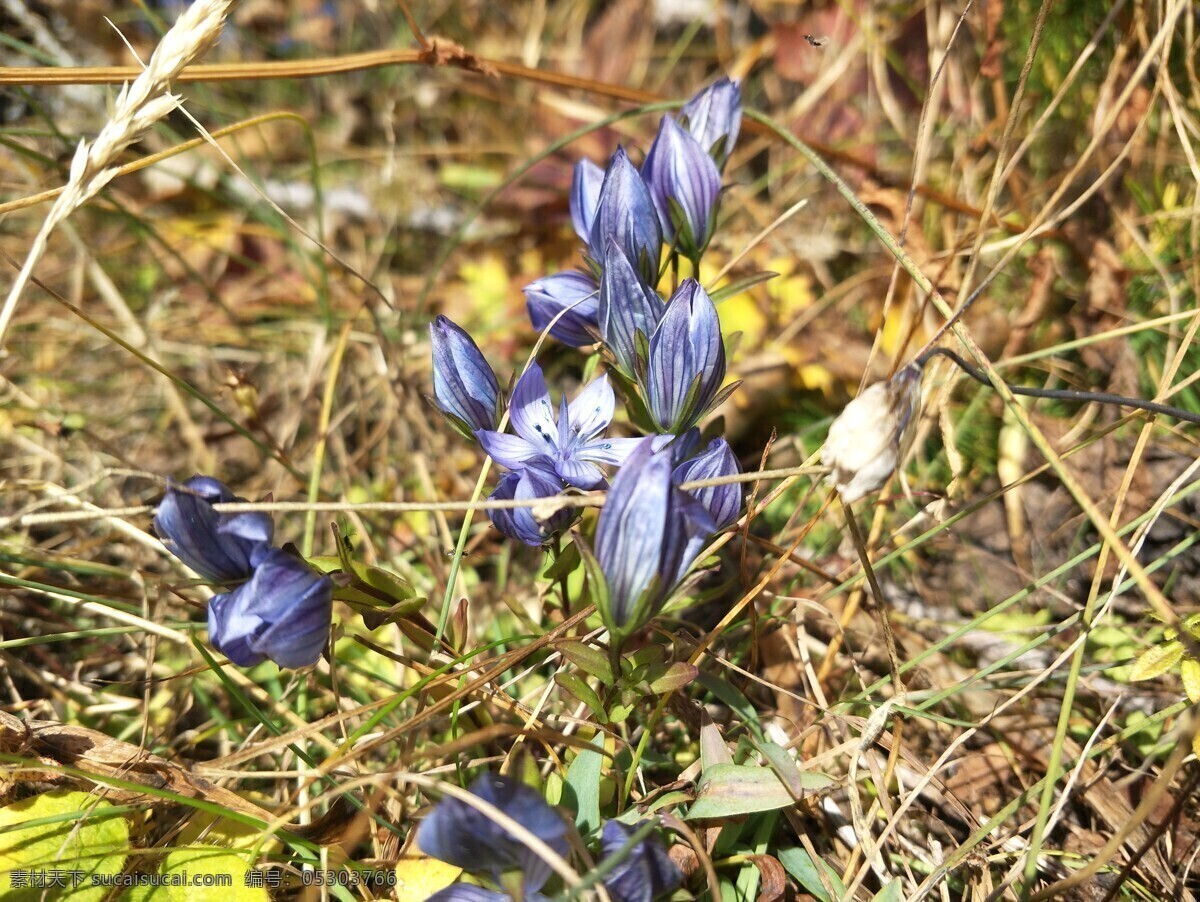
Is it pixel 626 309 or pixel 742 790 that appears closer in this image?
pixel 742 790

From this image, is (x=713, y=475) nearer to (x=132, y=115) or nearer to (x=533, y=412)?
(x=533, y=412)

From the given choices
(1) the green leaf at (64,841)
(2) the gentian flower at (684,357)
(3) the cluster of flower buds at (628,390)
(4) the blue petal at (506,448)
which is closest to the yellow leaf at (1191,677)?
(3) the cluster of flower buds at (628,390)

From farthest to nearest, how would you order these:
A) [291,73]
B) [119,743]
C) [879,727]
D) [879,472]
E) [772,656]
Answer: [291,73], [772,656], [119,743], [879,727], [879,472]

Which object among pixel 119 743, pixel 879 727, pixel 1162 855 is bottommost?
pixel 1162 855

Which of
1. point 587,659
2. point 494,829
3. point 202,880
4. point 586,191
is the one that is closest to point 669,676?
point 587,659

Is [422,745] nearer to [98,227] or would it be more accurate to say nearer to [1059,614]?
[1059,614]

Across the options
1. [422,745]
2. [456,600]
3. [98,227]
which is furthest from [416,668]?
[98,227]

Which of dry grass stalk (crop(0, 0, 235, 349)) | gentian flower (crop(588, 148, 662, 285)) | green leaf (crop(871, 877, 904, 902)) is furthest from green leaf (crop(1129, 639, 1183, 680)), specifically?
dry grass stalk (crop(0, 0, 235, 349))
